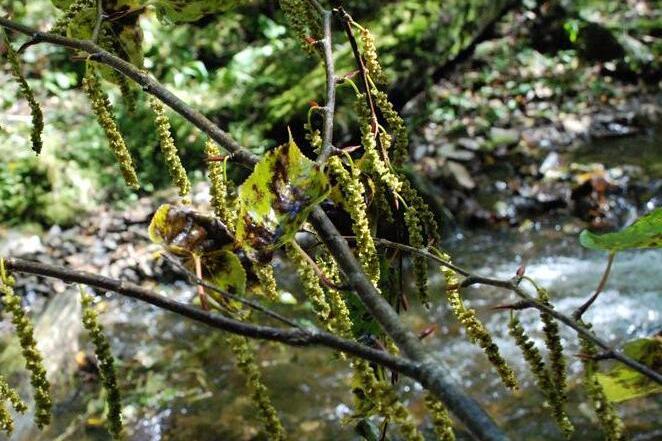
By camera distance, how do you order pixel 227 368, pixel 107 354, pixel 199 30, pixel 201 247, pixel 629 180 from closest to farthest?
pixel 107 354 → pixel 201 247 → pixel 227 368 → pixel 629 180 → pixel 199 30

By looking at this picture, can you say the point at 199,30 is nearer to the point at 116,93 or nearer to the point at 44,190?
the point at 116,93

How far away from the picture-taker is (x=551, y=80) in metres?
8.33

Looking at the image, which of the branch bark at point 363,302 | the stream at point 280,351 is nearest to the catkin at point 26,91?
the branch bark at point 363,302

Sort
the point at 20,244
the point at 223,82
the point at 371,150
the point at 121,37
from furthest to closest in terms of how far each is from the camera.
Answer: the point at 223,82 → the point at 20,244 → the point at 121,37 → the point at 371,150

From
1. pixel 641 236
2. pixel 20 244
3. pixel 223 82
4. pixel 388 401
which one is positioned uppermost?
pixel 223 82

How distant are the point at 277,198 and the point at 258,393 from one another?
0.23 meters

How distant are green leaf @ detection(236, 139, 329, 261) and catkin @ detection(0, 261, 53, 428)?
11.1 inches

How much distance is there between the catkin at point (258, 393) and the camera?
0.71m

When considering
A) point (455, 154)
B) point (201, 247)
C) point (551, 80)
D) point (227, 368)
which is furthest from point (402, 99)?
point (201, 247)

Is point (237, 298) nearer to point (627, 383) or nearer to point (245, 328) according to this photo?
point (245, 328)

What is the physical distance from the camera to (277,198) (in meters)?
0.81

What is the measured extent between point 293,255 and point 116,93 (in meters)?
7.62

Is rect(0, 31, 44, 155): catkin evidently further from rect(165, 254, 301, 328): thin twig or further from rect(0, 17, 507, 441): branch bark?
rect(165, 254, 301, 328): thin twig

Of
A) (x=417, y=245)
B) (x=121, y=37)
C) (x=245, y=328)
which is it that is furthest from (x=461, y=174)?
(x=245, y=328)
